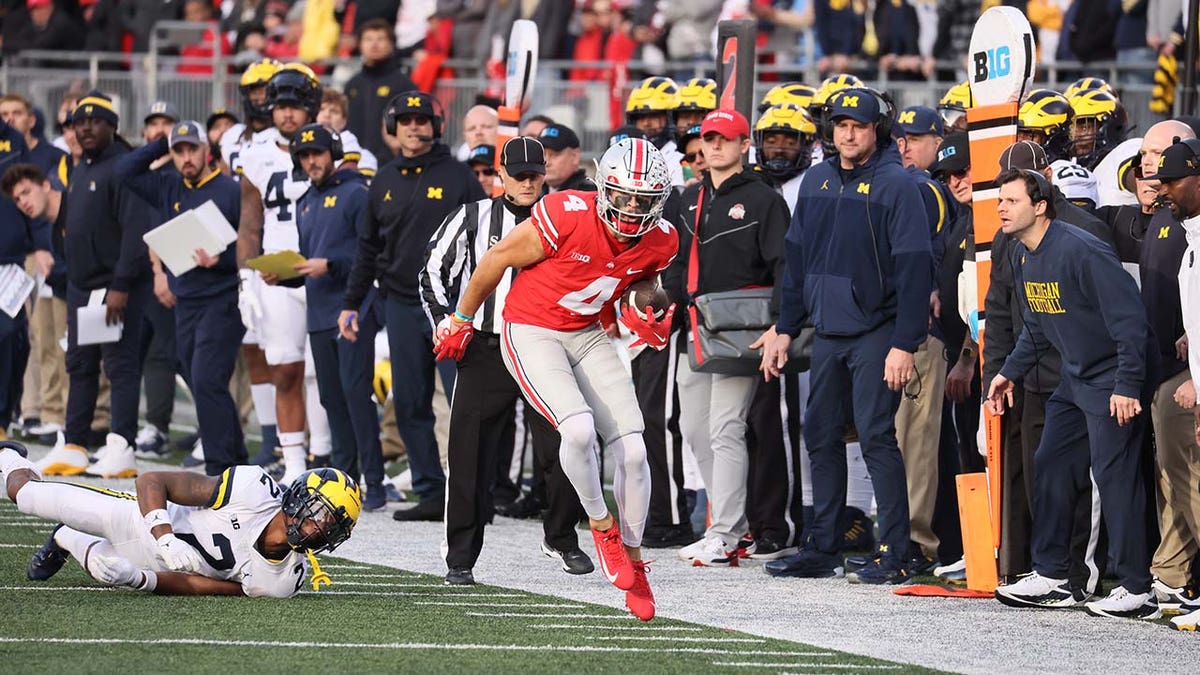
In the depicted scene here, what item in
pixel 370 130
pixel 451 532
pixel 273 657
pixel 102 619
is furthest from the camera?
pixel 370 130

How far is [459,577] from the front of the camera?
9.00 meters

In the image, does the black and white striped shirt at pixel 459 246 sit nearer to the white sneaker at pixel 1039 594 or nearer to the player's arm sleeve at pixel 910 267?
the player's arm sleeve at pixel 910 267

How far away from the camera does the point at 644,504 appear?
818cm

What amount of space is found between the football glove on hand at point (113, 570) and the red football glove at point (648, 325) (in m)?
2.33

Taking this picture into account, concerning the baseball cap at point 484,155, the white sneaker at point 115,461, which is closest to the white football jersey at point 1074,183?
the baseball cap at point 484,155

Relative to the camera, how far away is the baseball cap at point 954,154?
10.1m

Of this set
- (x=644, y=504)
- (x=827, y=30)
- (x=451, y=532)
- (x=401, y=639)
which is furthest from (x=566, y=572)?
(x=827, y=30)

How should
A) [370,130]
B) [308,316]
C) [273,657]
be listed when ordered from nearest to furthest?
[273,657] < [308,316] < [370,130]

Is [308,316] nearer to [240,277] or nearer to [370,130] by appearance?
[240,277]

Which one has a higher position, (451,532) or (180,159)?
(180,159)

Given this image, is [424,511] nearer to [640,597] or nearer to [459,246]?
[459,246]

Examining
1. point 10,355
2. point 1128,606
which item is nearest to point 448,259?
point 1128,606

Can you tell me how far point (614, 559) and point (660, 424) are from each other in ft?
9.43

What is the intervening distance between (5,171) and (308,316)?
10.3ft
